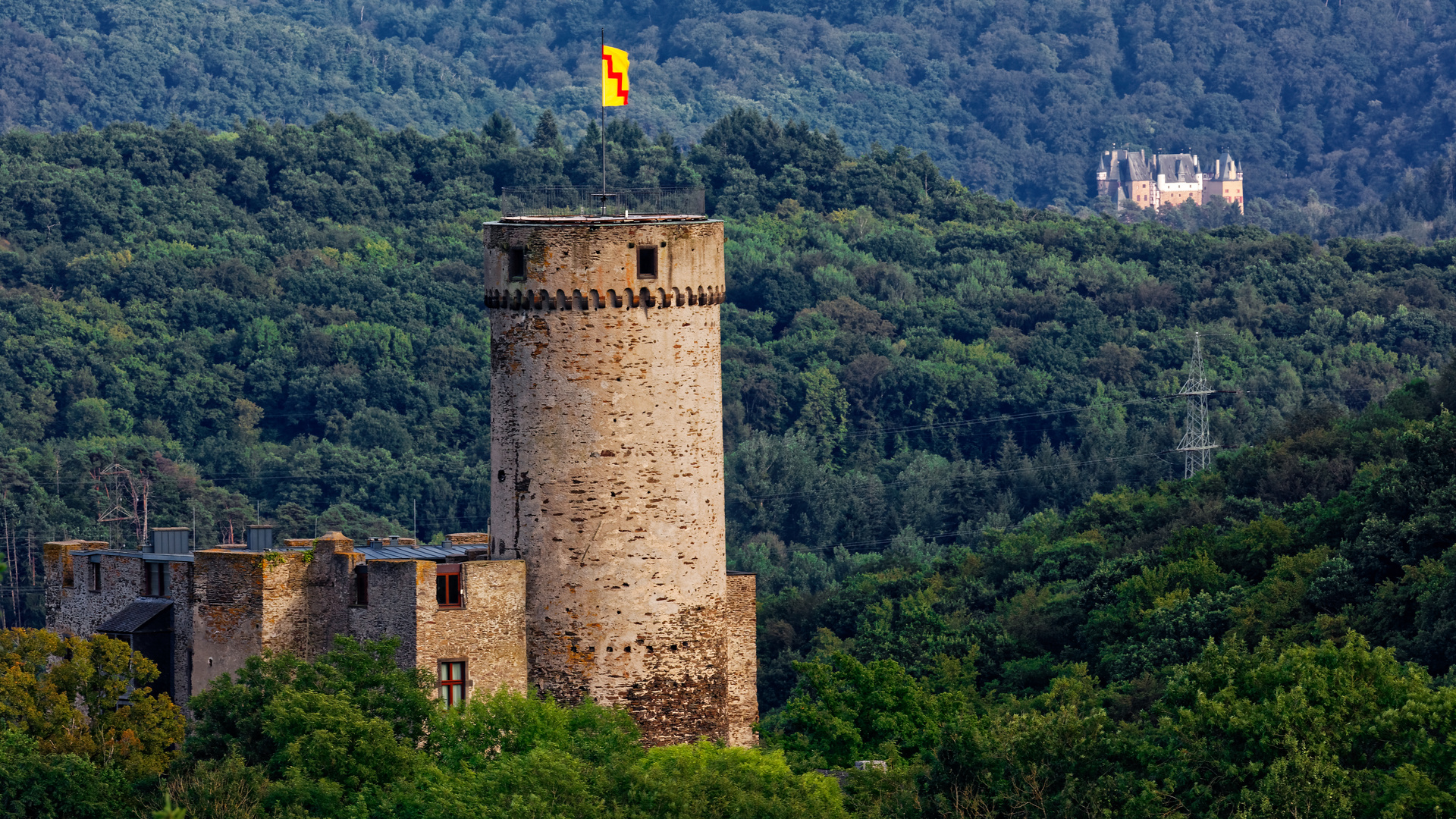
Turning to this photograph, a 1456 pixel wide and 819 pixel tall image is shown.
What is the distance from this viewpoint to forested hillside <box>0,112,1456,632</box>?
13688 centimetres

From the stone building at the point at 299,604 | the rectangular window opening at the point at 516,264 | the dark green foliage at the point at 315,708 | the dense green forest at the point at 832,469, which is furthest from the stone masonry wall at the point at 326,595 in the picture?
the rectangular window opening at the point at 516,264

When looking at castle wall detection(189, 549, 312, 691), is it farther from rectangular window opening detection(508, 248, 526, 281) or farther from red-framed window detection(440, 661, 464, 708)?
rectangular window opening detection(508, 248, 526, 281)

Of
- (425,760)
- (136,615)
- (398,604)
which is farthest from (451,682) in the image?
(136,615)

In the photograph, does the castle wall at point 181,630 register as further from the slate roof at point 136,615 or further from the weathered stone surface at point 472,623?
the weathered stone surface at point 472,623

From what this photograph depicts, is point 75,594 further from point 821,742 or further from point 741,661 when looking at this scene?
point 821,742

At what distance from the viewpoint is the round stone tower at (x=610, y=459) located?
4428 centimetres

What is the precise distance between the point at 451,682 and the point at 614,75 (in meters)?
12.3

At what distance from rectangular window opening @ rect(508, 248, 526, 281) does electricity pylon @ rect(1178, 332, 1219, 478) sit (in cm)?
7865

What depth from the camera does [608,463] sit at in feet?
145

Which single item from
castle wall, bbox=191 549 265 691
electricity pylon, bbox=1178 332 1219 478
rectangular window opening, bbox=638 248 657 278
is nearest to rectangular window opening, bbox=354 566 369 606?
castle wall, bbox=191 549 265 691

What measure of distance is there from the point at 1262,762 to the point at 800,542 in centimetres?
9590

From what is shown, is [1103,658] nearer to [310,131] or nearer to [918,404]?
[918,404]

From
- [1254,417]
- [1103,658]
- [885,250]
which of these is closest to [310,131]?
[885,250]

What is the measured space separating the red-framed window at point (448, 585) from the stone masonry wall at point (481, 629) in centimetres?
9
